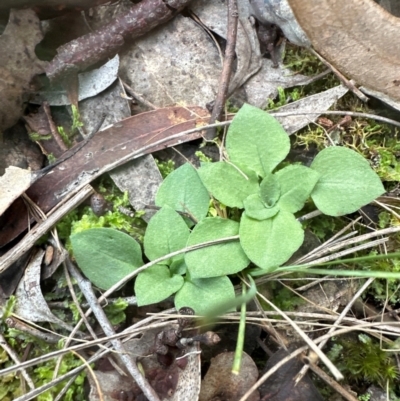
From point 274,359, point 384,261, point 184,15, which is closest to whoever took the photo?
point 274,359

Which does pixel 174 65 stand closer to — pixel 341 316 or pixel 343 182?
pixel 343 182

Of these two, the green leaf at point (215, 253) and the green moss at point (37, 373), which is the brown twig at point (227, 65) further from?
the green moss at point (37, 373)

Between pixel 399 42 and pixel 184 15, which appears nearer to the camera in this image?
pixel 399 42

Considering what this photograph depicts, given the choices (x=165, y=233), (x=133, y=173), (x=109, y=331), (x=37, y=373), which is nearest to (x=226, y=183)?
(x=165, y=233)

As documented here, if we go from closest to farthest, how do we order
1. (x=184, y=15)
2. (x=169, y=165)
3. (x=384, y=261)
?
(x=384, y=261), (x=169, y=165), (x=184, y=15)

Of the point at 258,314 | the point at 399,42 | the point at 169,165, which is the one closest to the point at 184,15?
the point at 169,165

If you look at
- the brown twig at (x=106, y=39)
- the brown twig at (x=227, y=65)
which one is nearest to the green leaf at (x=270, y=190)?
the brown twig at (x=227, y=65)

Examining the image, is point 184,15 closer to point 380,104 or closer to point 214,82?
point 214,82
